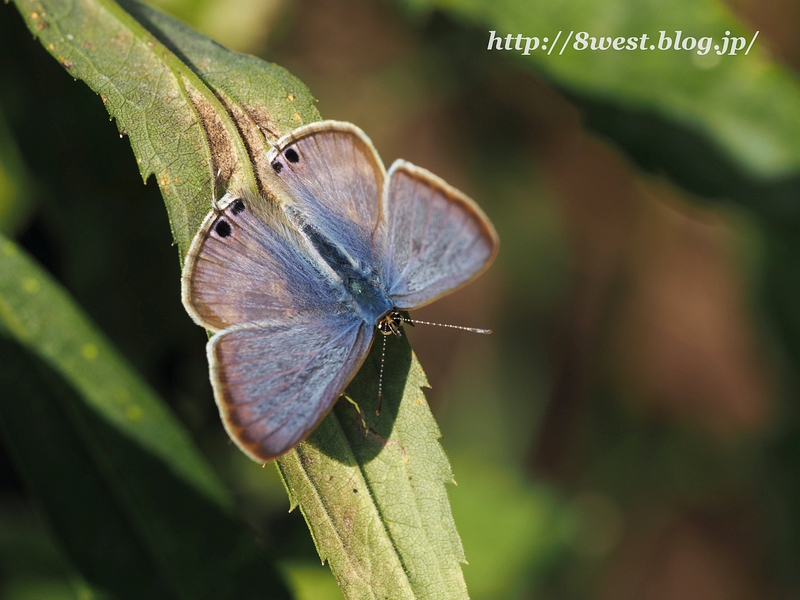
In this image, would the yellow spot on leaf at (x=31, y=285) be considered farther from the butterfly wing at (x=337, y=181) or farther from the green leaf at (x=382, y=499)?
the green leaf at (x=382, y=499)

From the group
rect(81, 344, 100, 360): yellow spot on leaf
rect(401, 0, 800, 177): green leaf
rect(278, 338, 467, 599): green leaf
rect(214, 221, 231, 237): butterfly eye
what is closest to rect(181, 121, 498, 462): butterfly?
rect(214, 221, 231, 237): butterfly eye

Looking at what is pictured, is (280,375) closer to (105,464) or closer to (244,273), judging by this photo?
(244,273)

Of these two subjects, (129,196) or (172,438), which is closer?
(172,438)

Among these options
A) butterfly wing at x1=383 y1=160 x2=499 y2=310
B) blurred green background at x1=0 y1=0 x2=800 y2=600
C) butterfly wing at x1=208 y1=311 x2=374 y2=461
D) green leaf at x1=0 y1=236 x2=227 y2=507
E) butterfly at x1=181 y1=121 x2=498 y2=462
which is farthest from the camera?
blurred green background at x1=0 y1=0 x2=800 y2=600

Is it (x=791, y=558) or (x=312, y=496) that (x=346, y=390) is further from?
(x=791, y=558)

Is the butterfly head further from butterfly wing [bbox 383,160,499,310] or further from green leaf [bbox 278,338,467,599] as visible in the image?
green leaf [bbox 278,338,467,599]

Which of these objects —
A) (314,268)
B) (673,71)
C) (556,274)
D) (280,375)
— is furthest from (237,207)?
(556,274)

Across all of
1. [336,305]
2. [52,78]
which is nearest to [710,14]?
[336,305]
